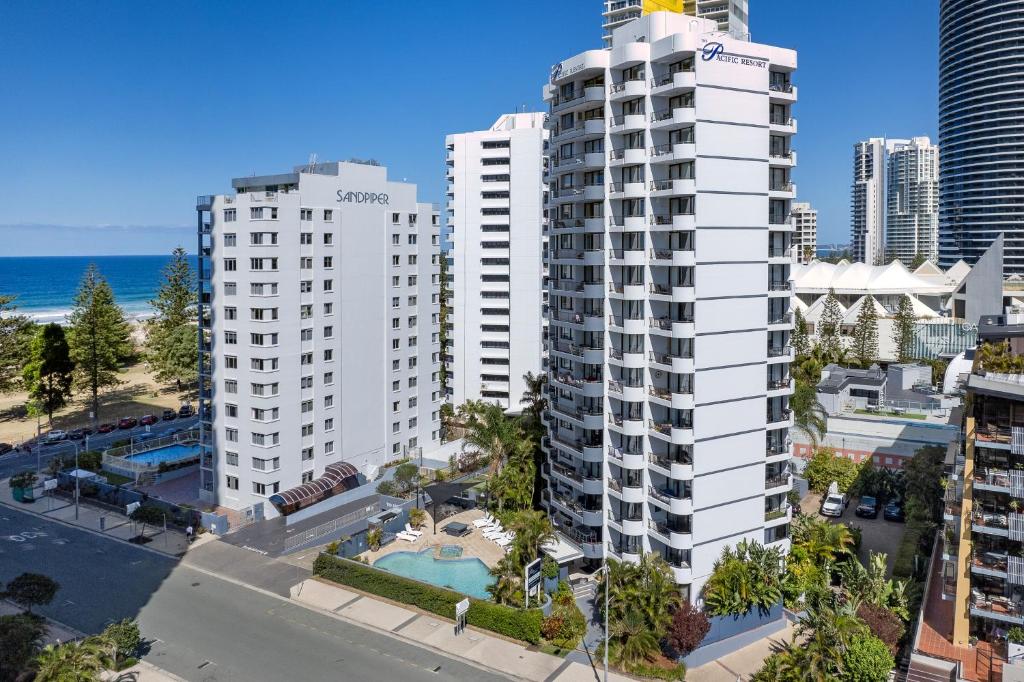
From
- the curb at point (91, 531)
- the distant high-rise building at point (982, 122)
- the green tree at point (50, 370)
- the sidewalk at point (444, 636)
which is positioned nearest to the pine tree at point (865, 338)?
the distant high-rise building at point (982, 122)

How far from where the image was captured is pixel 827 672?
28406 millimetres

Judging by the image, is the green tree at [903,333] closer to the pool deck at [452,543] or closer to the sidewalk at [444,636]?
the pool deck at [452,543]

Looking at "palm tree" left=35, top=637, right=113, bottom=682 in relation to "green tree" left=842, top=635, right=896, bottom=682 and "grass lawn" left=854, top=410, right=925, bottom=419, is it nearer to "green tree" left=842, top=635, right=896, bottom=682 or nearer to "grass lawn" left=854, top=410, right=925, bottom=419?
"green tree" left=842, top=635, right=896, bottom=682

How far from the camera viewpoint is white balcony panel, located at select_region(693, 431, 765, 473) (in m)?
34.9

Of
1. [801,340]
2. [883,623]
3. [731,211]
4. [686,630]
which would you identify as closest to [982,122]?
[801,340]

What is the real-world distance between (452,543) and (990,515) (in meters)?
27.3

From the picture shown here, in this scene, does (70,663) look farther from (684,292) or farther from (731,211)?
(731,211)

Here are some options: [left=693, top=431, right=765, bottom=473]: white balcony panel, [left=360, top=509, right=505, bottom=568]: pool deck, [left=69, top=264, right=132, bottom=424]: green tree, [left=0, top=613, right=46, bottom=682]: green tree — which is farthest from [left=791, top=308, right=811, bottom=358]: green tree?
[left=0, top=613, right=46, bottom=682]: green tree

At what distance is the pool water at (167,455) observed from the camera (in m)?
58.7

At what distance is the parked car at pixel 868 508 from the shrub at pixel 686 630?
20447 millimetres

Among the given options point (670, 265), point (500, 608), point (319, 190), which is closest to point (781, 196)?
point (670, 265)

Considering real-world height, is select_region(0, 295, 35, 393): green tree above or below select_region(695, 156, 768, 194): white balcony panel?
below

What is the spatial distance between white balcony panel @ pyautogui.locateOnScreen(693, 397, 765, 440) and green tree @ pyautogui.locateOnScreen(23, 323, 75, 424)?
63421mm

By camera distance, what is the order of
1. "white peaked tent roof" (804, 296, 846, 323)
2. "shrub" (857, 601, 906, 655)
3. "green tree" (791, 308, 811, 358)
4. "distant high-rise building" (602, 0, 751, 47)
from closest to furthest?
"shrub" (857, 601, 906, 655) → "distant high-rise building" (602, 0, 751, 47) → "green tree" (791, 308, 811, 358) → "white peaked tent roof" (804, 296, 846, 323)
